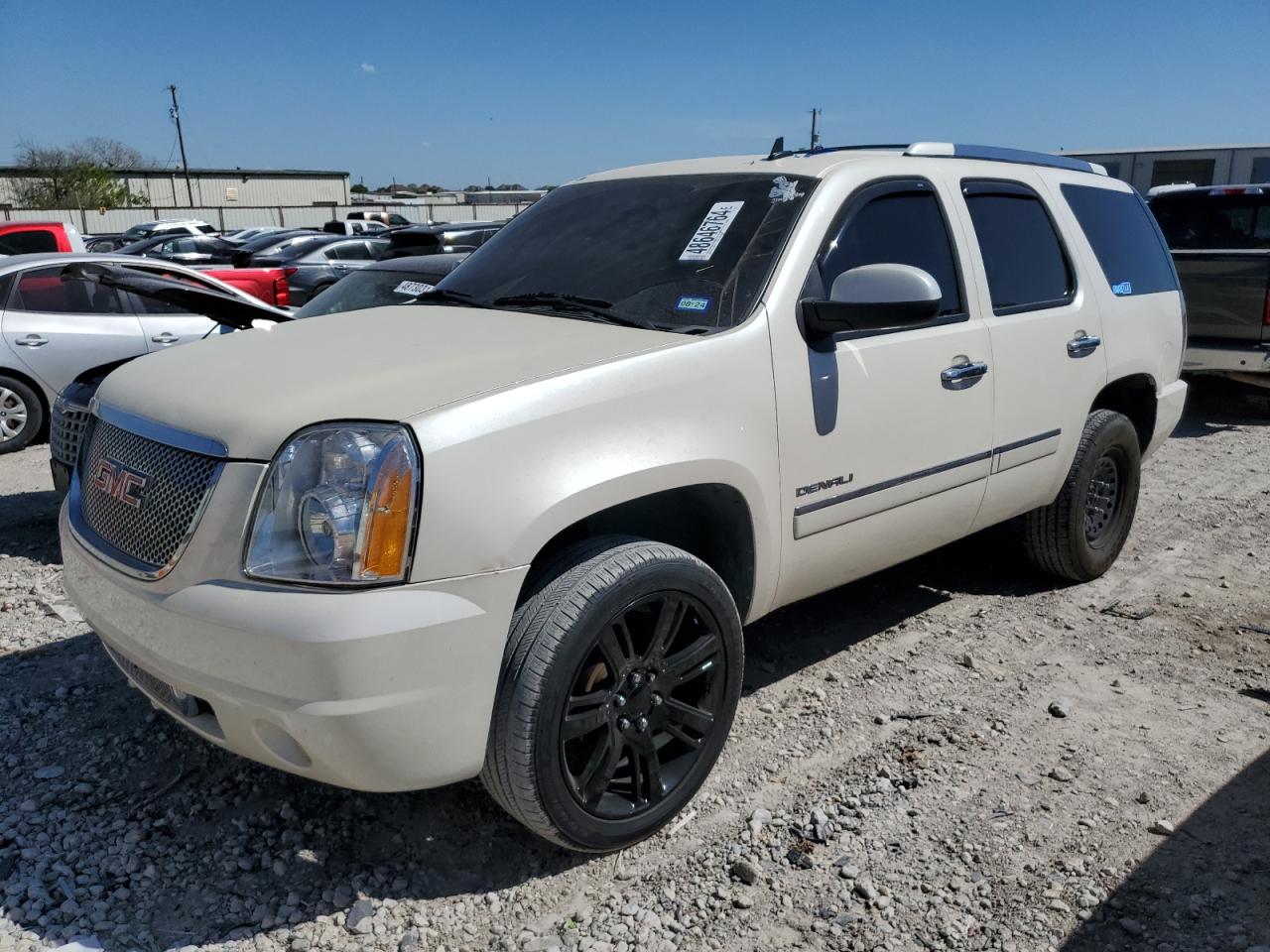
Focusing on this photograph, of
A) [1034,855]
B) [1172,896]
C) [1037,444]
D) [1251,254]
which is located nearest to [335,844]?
[1034,855]

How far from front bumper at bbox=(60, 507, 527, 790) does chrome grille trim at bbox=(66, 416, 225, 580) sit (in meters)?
0.10

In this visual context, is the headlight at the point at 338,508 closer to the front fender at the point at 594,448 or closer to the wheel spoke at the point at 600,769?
the front fender at the point at 594,448

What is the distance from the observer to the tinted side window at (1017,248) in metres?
4.07

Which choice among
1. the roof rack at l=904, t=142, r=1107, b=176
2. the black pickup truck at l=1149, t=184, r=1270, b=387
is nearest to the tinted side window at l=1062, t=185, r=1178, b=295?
the roof rack at l=904, t=142, r=1107, b=176

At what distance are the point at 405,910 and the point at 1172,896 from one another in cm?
198

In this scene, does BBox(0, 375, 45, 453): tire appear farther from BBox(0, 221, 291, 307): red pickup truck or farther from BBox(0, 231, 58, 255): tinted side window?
BBox(0, 231, 58, 255): tinted side window

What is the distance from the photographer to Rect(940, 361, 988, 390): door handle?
371 centimetres

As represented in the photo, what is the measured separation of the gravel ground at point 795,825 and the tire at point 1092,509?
429 mm

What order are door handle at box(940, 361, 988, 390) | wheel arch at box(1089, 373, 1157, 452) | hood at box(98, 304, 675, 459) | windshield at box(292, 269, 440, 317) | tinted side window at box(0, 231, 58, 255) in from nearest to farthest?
hood at box(98, 304, 675, 459)
door handle at box(940, 361, 988, 390)
wheel arch at box(1089, 373, 1157, 452)
windshield at box(292, 269, 440, 317)
tinted side window at box(0, 231, 58, 255)

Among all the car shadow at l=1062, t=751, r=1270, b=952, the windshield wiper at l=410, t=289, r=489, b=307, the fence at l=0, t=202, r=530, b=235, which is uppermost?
the fence at l=0, t=202, r=530, b=235

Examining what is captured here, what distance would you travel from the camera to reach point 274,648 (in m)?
2.34

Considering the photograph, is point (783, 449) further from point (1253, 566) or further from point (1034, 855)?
point (1253, 566)

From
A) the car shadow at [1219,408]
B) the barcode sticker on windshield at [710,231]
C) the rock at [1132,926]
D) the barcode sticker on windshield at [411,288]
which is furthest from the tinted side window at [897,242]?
the car shadow at [1219,408]

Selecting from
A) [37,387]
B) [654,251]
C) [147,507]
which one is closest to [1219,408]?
[654,251]
